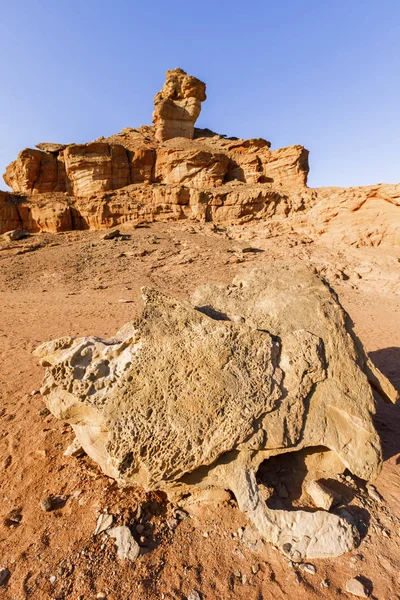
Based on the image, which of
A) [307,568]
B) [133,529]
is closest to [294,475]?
[307,568]

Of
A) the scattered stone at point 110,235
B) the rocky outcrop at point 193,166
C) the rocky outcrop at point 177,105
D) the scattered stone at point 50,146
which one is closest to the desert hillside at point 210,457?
the scattered stone at point 110,235

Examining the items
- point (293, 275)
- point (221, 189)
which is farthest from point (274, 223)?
point (293, 275)

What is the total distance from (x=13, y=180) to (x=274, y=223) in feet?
72.6

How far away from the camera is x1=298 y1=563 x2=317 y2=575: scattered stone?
2062 mm

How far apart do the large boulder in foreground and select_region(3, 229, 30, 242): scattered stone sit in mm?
19590

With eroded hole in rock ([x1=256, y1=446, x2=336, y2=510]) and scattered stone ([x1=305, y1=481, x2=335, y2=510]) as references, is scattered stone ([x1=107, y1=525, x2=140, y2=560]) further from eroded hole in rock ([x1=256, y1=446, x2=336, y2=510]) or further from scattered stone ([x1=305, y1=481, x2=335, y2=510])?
scattered stone ([x1=305, y1=481, x2=335, y2=510])

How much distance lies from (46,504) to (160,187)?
21.9m

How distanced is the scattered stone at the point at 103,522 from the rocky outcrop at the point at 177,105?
3257 centimetres

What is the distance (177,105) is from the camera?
100 ft

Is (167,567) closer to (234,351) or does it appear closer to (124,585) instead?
(124,585)

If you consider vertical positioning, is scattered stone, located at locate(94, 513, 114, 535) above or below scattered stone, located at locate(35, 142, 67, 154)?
below

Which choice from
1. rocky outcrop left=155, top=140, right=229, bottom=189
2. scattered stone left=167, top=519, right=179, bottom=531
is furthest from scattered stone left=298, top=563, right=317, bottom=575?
rocky outcrop left=155, top=140, right=229, bottom=189

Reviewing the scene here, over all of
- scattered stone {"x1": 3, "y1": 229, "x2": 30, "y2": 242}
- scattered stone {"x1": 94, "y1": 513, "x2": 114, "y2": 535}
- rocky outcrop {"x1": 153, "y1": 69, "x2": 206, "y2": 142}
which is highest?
rocky outcrop {"x1": 153, "y1": 69, "x2": 206, "y2": 142}

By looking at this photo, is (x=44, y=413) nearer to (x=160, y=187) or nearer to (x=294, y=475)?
(x=294, y=475)
